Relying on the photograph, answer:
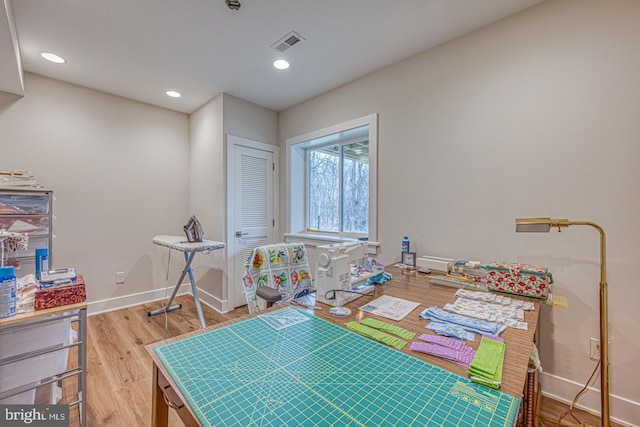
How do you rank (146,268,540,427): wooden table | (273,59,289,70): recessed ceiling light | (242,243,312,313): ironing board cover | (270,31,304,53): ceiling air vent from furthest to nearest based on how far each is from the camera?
(273,59,289,70): recessed ceiling light < (270,31,304,53): ceiling air vent < (242,243,312,313): ironing board cover < (146,268,540,427): wooden table

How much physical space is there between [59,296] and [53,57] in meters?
2.35

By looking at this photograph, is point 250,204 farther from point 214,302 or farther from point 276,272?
point 276,272

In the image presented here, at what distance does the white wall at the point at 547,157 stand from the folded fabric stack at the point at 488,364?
1129mm

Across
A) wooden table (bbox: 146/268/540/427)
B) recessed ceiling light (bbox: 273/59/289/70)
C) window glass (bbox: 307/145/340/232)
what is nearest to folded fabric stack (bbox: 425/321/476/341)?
wooden table (bbox: 146/268/540/427)

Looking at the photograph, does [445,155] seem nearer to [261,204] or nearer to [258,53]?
[258,53]

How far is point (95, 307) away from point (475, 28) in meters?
4.62

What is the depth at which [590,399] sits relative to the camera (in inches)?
63.7

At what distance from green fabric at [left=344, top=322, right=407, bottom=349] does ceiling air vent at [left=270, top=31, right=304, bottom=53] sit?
211 centimetres

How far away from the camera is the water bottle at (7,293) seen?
1181 millimetres

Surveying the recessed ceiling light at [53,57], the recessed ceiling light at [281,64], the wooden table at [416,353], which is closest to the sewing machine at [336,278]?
the wooden table at [416,353]

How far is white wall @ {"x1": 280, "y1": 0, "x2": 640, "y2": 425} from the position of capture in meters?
1.52

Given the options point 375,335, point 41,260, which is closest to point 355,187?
point 375,335

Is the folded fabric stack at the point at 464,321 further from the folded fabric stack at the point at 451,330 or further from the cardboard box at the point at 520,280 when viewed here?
the cardboard box at the point at 520,280

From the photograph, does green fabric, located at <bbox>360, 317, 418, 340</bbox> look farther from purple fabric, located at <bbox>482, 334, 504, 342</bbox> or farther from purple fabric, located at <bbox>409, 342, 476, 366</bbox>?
purple fabric, located at <bbox>482, 334, 504, 342</bbox>
